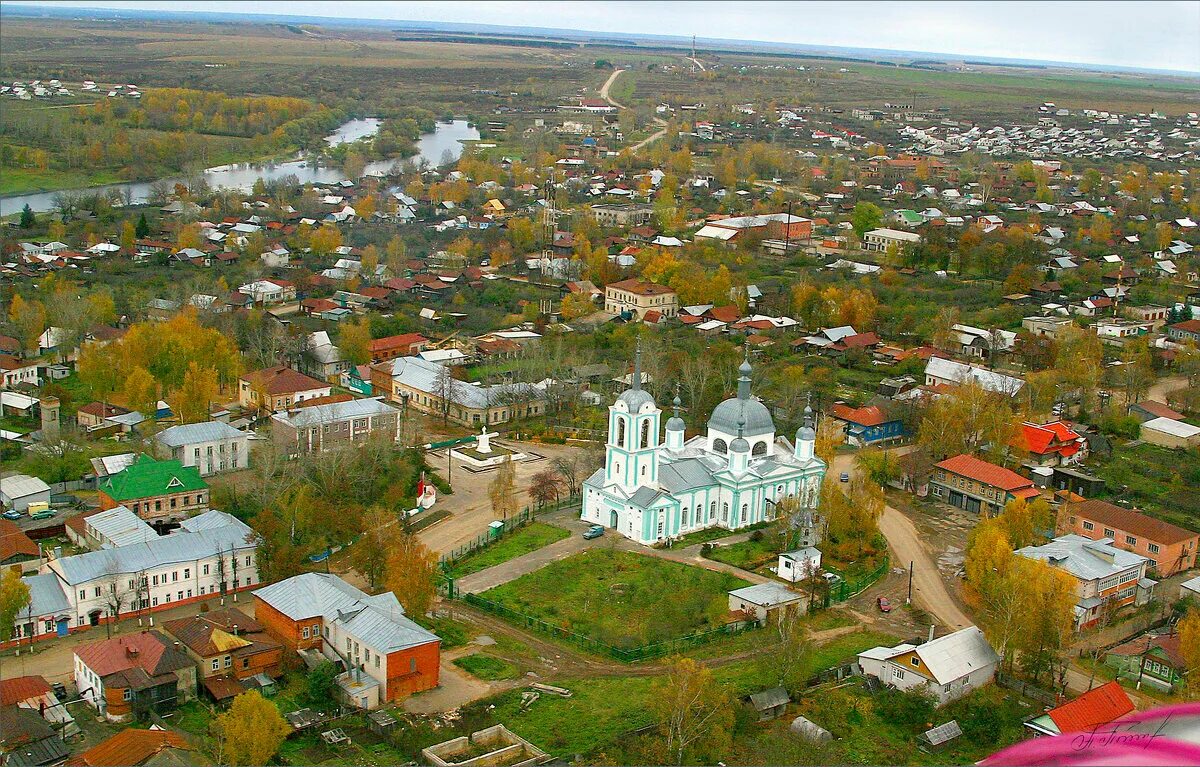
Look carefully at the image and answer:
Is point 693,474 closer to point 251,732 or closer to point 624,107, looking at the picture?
point 251,732

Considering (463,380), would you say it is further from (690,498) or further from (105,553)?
(105,553)

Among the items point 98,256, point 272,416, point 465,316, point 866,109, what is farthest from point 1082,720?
point 866,109

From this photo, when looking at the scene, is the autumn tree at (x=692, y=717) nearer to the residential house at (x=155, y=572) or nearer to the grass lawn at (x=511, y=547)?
the grass lawn at (x=511, y=547)

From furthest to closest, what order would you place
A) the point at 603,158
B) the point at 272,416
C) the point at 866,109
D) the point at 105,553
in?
the point at 866,109, the point at 603,158, the point at 272,416, the point at 105,553

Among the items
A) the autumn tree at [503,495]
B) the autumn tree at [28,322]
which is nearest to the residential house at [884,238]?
the autumn tree at [503,495]

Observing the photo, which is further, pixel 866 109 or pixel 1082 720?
pixel 866 109

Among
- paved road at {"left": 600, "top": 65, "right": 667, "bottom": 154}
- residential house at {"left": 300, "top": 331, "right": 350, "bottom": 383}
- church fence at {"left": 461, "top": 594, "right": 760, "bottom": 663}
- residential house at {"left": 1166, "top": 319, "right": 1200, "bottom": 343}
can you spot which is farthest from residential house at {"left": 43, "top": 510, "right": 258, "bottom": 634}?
paved road at {"left": 600, "top": 65, "right": 667, "bottom": 154}

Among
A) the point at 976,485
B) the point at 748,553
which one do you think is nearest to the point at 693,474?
the point at 748,553
